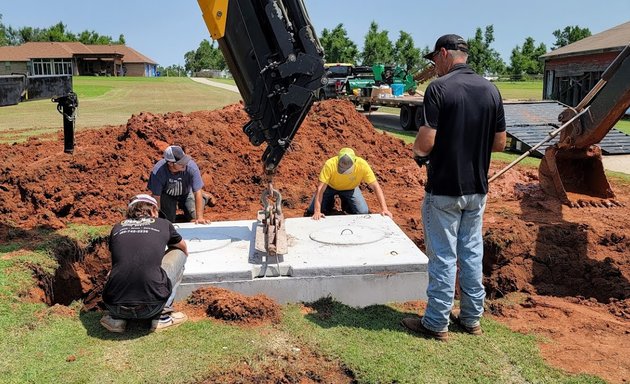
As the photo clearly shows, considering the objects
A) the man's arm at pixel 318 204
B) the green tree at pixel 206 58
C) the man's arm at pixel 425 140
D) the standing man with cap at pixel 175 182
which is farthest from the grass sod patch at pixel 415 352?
the green tree at pixel 206 58

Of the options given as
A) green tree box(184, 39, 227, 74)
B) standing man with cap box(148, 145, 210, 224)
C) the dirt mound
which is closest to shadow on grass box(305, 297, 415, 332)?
the dirt mound

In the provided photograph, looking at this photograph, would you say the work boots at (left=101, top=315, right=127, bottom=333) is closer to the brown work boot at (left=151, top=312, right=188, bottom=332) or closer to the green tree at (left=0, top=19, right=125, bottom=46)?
the brown work boot at (left=151, top=312, right=188, bottom=332)

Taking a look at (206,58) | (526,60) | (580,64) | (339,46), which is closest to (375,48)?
(339,46)

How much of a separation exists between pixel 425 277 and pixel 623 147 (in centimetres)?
1132

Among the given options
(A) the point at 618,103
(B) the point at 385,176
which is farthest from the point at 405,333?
(B) the point at 385,176

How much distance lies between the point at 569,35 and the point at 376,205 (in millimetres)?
80608

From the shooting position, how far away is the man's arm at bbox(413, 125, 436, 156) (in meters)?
3.89

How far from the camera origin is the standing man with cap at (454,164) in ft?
12.7

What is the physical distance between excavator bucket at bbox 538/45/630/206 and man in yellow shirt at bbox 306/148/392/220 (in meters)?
2.72

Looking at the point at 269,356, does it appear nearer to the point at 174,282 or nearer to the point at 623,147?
the point at 174,282

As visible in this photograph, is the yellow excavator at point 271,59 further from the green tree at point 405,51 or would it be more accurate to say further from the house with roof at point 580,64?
the green tree at point 405,51

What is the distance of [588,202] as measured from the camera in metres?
8.25

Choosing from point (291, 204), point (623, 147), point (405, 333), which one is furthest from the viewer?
point (623, 147)

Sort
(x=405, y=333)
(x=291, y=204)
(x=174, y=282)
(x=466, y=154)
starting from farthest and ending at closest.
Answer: (x=291, y=204), (x=174, y=282), (x=405, y=333), (x=466, y=154)
